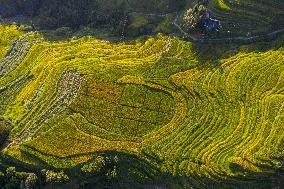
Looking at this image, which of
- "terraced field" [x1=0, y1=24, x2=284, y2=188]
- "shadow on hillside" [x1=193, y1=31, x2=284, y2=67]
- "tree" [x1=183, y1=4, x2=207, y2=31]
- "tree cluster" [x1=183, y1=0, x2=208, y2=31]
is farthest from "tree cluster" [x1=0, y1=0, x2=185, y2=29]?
"shadow on hillside" [x1=193, y1=31, x2=284, y2=67]

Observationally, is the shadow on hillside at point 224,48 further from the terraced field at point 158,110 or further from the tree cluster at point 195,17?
the tree cluster at point 195,17

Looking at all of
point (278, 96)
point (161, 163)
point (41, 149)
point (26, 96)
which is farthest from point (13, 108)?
point (278, 96)

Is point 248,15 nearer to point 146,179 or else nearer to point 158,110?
point 158,110

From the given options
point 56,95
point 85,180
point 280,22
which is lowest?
point 85,180

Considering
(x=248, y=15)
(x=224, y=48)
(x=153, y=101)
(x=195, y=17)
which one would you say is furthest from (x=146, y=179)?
(x=248, y=15)

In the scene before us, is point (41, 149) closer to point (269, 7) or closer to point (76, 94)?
point (76, 94)

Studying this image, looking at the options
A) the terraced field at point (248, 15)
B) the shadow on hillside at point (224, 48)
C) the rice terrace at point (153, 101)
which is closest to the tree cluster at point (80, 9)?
the rice terrace at point (153, 101)

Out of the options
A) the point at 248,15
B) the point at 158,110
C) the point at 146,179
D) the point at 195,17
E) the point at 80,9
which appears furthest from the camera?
the point at 80,9

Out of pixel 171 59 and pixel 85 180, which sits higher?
pixel 171 59
